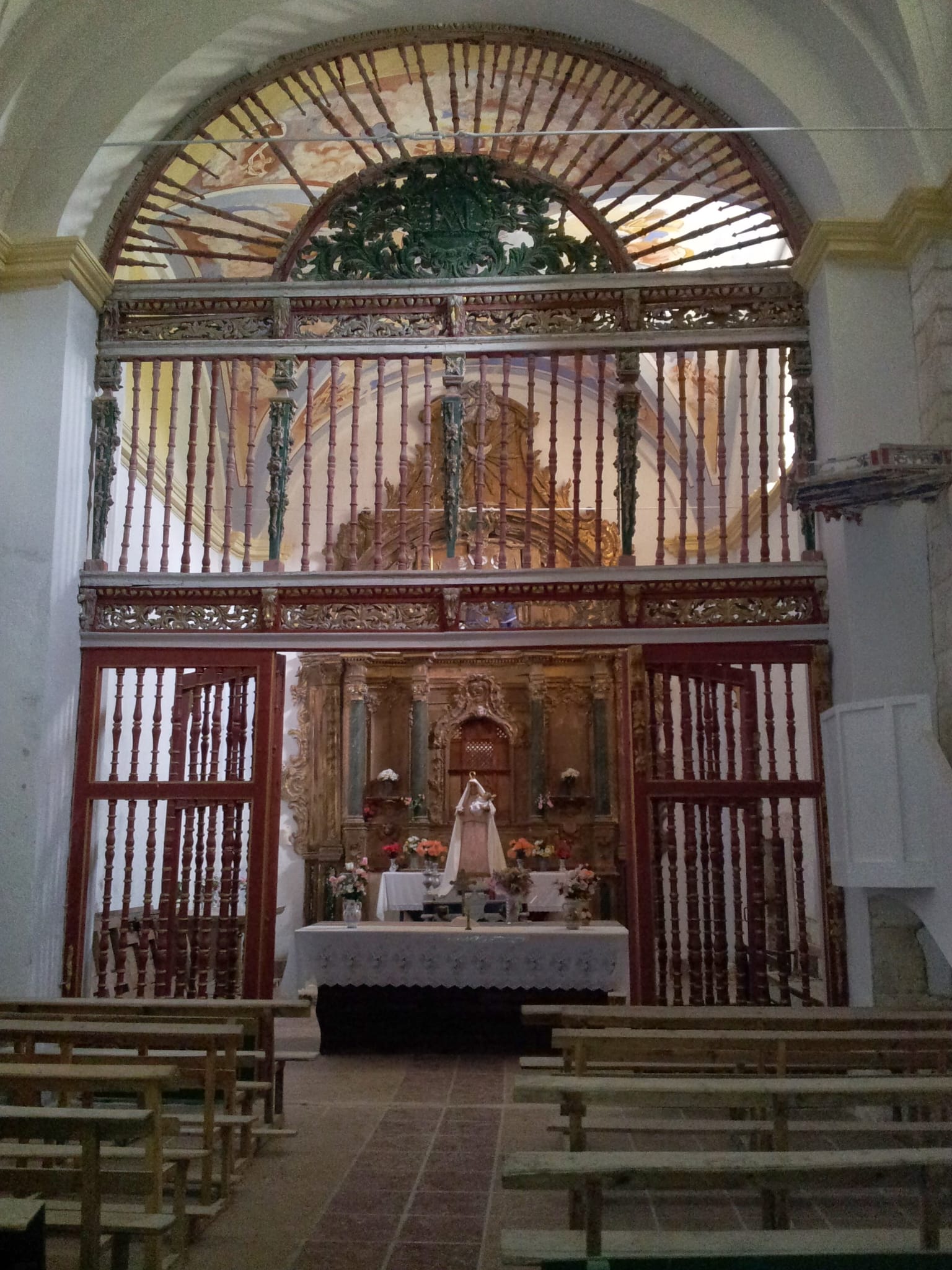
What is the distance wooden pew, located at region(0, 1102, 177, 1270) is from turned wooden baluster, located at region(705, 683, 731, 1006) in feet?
12.8

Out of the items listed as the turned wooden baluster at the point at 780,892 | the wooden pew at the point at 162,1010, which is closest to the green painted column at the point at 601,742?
the turned wooden baluster at the point at 780,892

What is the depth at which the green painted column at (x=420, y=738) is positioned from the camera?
12.7m

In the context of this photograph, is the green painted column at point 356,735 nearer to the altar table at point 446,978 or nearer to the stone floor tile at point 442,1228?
the altar table at point 446,978

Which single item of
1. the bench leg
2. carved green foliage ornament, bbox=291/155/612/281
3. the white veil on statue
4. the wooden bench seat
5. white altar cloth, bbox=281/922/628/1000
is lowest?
the bench leg

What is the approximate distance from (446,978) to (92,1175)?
4.54 metres

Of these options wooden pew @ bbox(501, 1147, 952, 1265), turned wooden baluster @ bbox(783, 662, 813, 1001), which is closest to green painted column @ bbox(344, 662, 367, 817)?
turned wooden baluster @ bbox(783, 662, 813, 1001)

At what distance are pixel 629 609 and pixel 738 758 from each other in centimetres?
482

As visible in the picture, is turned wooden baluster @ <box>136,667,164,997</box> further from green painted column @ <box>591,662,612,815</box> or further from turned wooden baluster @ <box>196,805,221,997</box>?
green painted column @ <box>591,662,612,815</box>

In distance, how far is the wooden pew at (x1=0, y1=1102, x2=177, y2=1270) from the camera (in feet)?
11.3

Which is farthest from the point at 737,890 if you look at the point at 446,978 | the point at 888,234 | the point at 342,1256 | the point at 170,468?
the point at 170,468

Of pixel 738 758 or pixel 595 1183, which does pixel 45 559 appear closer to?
pixel 595 1183

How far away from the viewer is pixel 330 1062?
778 cm

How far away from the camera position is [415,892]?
1037cm

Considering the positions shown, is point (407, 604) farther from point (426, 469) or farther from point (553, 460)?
point (553, 460)
